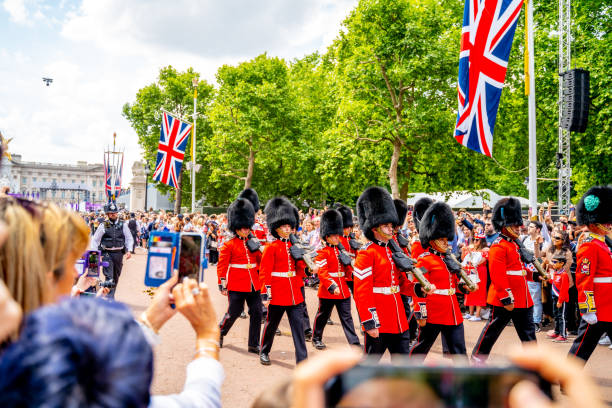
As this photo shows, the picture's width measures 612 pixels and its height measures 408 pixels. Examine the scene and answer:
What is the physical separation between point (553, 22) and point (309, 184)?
15.4 meters

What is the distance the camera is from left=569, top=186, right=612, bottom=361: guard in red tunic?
4.87 meters

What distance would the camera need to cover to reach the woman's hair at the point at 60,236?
1351mm

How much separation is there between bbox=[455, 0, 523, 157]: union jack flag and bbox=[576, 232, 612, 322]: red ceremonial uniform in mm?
5586

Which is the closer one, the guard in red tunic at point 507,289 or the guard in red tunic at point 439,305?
the guard in red tunic at point 439,305

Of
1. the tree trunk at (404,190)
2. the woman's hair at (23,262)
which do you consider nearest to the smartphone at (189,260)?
the woman's hair at (23,262)

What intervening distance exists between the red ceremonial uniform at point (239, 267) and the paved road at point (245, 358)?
35.4 inches

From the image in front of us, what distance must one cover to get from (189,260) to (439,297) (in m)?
3.60

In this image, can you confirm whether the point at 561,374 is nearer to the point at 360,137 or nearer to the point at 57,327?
the point at 57,327

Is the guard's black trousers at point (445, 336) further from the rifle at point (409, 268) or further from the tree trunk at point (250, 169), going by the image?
the tree trunk at point (250, 169)

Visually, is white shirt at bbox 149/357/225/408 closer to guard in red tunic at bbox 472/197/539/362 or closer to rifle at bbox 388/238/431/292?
rifle at bbox 388/238/431/292

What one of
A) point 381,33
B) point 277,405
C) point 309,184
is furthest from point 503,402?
point 309,184

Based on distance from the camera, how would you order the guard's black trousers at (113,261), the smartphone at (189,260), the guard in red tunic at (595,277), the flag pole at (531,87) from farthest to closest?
the flag pole at (531,87) < the guard's black trousers at (113,261) < the guard in red tunic at (595,277) < the smartphone at (189,260)

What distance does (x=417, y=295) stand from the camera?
4.91m

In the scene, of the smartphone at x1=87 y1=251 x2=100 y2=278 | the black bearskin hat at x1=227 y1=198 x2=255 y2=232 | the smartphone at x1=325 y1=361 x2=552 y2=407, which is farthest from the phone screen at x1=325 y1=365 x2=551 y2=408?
the black bearskin hat at x1=227 y1=198 x2=255 y2=232
